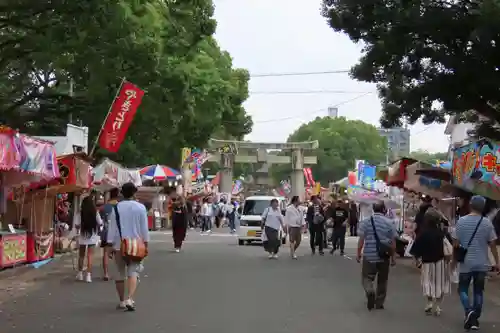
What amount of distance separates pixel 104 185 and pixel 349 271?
9628mm

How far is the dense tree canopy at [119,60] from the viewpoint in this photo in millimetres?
15242

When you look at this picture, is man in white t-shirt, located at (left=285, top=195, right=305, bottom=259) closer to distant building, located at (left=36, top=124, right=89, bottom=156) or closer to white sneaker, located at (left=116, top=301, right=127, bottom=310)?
distant building, located at (left=36, top=124, right=89, bottom=156)

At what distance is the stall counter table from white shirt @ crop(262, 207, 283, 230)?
7.70 m

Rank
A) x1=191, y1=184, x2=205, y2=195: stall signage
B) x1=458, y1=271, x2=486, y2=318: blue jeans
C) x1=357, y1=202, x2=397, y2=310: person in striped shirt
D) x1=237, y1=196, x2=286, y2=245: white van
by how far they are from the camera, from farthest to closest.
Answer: x1=191, y1=184, x2=205, y2=195: stall signage → x1=237, y1=196, x2=286, y2=245: white van → x1=357, y1=202, x2=397, y2=310: person in striped shirt → x1=458, y1=271, x2=486, y2=318: blue jeans

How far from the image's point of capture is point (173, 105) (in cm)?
2203

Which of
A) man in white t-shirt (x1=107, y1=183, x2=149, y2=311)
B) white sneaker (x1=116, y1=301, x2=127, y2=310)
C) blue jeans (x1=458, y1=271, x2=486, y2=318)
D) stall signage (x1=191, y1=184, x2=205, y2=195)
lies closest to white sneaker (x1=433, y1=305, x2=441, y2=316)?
blue jeans (x1=458, y1=271, x2=486, y2=318)

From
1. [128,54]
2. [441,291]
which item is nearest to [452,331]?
[441,291]

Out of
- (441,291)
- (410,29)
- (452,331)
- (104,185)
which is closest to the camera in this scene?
(452,331)

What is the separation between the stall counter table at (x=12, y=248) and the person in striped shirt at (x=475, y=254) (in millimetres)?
10308

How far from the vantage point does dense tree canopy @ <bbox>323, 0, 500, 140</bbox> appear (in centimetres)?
1552

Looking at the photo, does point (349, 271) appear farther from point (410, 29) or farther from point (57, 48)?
point (57, 48)

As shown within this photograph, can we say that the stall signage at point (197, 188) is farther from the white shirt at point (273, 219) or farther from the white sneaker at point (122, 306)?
the white sneaker at point (122, 306)

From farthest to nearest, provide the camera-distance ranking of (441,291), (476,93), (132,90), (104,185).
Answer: (104,185), (132,90), (476,93), (441,291)

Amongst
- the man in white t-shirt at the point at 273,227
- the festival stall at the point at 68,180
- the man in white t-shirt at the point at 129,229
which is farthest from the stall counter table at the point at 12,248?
the man in white t-shirt at the point at 273,227
